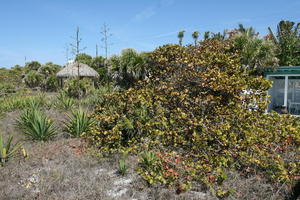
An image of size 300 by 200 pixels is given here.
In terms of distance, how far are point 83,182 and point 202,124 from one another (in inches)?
107

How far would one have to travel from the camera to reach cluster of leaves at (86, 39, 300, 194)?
437cm

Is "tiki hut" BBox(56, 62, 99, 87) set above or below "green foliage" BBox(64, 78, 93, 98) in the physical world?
above

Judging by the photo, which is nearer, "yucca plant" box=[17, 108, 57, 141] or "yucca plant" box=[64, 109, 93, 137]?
"yucca plant" box=[17, 108, 57, 141]

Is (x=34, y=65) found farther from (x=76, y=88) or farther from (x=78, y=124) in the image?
(x=78, y=124)

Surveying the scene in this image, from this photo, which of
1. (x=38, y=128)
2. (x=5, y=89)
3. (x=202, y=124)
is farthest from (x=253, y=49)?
(x=5, y=89)

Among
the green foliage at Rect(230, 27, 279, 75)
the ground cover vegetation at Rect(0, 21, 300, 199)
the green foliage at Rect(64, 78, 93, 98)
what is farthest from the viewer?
the green foliage at Rect(64, 78, 93, 98)

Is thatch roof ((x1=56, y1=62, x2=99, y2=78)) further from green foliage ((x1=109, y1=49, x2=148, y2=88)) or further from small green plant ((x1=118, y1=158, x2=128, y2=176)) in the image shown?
small green plant ((x1=118, y1=158, x2=128, y2=176))

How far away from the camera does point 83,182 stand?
4004 millimetres

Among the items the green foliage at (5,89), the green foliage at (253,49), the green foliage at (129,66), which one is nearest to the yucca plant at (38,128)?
the green foliage at (129,66)

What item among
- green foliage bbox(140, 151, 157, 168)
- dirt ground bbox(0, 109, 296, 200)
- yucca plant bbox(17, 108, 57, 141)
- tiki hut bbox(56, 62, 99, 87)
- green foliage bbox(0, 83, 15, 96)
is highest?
tiki hut bbox(56, 62, 99, 87)

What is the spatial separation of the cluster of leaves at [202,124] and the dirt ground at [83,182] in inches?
9.4

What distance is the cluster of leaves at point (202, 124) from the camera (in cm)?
437

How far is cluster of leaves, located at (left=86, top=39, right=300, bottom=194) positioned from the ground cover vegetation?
2cm

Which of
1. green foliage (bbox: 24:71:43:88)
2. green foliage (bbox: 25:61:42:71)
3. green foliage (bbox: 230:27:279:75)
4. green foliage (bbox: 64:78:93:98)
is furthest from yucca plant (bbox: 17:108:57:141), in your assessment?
green foliage (bbox: 25:61:42:71)
